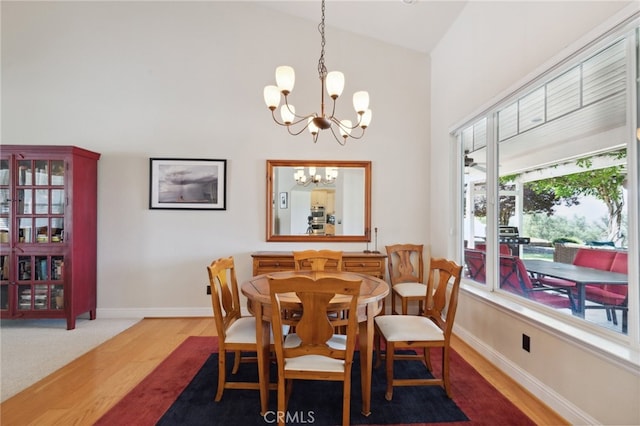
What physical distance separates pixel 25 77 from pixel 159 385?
163 inches

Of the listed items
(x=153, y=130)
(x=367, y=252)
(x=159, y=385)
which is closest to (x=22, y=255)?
(x=153, y=130)

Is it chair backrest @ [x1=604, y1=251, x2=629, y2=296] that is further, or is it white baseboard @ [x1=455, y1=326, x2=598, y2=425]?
white baseboard @ [x1=455, y1=326, x2=598, y2=425]

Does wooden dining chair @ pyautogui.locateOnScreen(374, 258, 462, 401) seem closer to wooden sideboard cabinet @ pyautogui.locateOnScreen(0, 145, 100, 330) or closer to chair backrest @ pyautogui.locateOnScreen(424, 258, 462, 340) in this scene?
chair backrest @ pyautogui.locateOnScreen(424, 258, 462, 340)

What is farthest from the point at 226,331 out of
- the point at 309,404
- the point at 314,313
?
the point at 314,313

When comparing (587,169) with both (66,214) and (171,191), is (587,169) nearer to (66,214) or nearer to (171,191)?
(171,191)

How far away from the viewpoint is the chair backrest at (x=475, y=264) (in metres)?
2.96

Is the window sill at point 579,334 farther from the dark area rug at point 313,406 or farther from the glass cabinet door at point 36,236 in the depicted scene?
the glass cabinet door at point 36,236

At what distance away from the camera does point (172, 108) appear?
3742mm

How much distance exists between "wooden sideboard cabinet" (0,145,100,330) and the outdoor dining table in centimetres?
458

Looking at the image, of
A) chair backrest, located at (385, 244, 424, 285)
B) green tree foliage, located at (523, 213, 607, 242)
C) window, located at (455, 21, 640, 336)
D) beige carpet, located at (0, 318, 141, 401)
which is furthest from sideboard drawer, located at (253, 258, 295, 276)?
green tree foliage, located at (523, 213, 607, 242)

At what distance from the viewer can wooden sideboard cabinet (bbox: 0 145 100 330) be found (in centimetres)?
324

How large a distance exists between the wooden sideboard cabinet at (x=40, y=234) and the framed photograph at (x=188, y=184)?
31.2 inches

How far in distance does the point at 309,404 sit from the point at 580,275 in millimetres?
1965

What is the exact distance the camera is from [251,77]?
12.4ft
